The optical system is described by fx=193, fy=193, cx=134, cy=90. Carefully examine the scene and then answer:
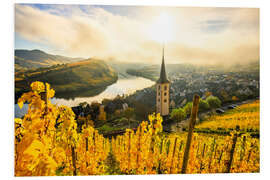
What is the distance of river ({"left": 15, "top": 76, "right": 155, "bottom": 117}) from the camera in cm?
308

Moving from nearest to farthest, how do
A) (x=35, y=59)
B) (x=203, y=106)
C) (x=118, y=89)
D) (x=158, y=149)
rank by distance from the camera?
(x=35, y=59) → (x=158, y=149) → (x=118, y=89) → (x=203, y=106)

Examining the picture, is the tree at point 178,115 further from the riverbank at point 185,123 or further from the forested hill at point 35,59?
the forested hill at point 35,59

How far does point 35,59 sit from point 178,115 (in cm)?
249

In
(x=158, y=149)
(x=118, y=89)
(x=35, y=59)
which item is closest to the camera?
(x=35, y=59)

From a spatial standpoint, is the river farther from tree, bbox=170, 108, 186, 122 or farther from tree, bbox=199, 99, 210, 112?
tree, bbox=199, 99, 210, 112

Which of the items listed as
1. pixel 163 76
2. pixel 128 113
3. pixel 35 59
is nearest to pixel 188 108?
pixel 163 76

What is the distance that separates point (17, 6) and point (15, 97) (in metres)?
1.37

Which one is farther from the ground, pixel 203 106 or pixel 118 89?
pixel 118 89

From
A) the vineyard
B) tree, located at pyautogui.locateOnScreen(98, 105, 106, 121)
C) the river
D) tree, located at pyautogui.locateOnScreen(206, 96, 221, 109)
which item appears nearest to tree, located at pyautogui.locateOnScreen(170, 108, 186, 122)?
the vineyard

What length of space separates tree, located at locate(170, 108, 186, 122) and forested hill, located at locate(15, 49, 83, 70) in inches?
75.1

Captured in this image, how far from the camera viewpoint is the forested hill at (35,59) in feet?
9.65

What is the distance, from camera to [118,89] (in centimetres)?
325

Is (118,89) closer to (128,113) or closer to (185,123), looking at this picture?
(128,113)

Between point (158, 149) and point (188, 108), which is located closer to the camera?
point (158, 149)
